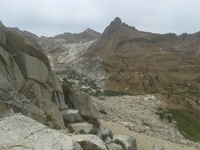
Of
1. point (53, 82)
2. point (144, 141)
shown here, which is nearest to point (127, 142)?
point (144, 141)

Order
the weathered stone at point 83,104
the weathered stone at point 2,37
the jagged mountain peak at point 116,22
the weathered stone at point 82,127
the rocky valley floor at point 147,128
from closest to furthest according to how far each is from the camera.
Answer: the weathered stone at point 82,127 < the weathered stone at point 2,37 < the weathered stone at point 83,104 < the rocky valley floor at point 147,128 < the jagged mountain peak at point 116,22

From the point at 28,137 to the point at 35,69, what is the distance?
842 centimetres

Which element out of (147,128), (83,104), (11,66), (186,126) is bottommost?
(186,126)

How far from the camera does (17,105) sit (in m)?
9.79

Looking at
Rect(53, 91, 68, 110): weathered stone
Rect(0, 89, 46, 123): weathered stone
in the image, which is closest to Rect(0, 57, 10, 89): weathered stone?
Rect(0, 89, 46, 123): weathered stone

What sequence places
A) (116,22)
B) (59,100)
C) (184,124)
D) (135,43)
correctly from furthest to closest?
(116,22)
(135,43)
(184,124)
(59,100)

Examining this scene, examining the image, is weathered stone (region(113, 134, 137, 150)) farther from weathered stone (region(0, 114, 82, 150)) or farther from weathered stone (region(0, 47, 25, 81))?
weathered stone (region(0, 114, 82, 150))

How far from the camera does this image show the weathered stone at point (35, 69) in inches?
572

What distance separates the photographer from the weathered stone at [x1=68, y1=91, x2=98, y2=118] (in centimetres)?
1589

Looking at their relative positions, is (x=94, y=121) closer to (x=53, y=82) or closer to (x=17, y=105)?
(x=53, y=82)

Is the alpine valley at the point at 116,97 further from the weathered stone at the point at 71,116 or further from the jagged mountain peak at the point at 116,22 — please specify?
the jagged mountain peak at the point at 116,22

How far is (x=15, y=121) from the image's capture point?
770 centimetres

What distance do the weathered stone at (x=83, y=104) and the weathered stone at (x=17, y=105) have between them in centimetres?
563

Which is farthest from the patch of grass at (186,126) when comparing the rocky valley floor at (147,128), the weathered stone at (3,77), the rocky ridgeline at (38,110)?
the weathered stone at (3,77)
